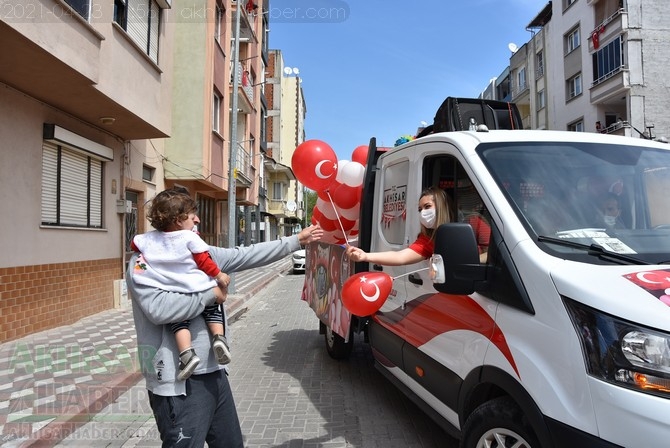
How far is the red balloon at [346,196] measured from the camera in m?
4.82

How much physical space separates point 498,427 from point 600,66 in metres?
27.6

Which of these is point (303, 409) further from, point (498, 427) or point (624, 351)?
point (624, 351)

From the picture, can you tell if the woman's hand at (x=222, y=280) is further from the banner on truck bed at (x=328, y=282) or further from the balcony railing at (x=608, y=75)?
the balcony railing at (x=608, y=75)

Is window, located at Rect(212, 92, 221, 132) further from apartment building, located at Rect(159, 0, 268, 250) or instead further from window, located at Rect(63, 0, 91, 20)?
window, located at Rect(63, 0, 91, 20)

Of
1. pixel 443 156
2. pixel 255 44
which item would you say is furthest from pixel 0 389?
pixel 255 44

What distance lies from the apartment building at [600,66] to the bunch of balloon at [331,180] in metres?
18.1

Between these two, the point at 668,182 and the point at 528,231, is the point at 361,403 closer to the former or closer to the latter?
the point at 528,231

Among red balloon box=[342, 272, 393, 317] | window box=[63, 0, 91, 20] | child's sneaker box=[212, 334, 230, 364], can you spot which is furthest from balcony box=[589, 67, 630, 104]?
child's sneaker box=[212, 334, 230, 364]

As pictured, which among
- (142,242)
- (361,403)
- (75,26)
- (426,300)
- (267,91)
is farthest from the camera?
(267,91)

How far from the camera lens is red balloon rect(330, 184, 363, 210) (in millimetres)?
4816

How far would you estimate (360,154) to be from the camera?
530cm

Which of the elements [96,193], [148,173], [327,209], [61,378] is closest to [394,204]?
[327,209]

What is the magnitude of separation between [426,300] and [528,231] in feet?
3.61

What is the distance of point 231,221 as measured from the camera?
41.2 ft
